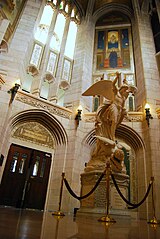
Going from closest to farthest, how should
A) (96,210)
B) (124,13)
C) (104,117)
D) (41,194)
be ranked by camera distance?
(96,210), (104,117), (41,194), (124,13)

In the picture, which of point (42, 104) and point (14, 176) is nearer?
point (14, 176)

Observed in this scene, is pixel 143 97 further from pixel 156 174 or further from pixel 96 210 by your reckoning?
pixel 96 210

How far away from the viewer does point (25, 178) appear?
24.8 ft

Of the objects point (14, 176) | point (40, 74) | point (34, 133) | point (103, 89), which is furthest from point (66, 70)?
point (14, 176)

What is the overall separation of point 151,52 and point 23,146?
A: 8359mm

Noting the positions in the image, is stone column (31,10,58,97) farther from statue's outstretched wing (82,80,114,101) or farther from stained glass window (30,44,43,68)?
statue's outstretched wing (82,80,114,101)

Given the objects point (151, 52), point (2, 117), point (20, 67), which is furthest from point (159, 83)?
point (2, 117)

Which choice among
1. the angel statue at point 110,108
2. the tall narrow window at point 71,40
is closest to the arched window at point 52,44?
the tall narrow window at point 71,40

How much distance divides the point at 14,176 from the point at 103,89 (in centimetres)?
497

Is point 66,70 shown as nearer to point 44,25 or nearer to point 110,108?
point 44,25

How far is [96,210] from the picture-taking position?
12.9 ft

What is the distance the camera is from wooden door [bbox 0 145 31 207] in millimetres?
7014

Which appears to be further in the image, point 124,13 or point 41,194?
point 124,13

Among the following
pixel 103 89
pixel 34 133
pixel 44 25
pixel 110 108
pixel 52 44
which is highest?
pixel 44 25
